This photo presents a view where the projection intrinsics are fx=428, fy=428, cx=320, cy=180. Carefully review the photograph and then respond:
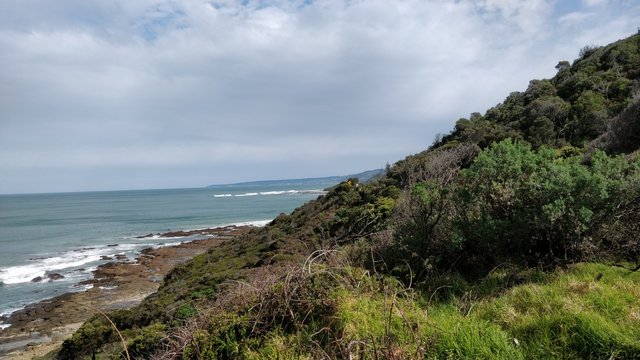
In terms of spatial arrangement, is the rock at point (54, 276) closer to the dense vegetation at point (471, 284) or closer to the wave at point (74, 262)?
the wave at point (74, 262)

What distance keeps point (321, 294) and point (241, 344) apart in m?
0.95

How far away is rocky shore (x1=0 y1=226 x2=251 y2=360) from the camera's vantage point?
16828mm

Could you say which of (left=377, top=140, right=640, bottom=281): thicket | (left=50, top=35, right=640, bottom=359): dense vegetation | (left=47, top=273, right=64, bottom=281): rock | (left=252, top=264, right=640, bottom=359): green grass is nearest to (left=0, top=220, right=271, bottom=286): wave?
(left=47, top=273, right=64, bottom=281): rock

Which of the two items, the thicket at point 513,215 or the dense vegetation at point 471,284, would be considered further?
the thicket at point 513,215

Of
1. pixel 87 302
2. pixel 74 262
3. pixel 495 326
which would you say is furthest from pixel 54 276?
pixel 495 326

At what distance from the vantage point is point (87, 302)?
2202 cm

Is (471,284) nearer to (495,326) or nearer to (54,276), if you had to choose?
(495,326)

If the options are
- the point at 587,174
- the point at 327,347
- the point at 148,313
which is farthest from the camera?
the point at 148,313

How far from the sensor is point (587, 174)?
6.06m

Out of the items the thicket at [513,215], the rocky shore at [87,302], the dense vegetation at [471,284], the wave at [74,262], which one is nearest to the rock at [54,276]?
the wave at [74,262]

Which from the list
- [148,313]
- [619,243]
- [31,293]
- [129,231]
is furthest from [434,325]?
[129,231]

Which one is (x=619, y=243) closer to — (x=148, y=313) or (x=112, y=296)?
(x=148, y=313)

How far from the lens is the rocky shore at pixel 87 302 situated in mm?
16828

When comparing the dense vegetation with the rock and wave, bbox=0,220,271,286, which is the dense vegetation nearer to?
the rock
